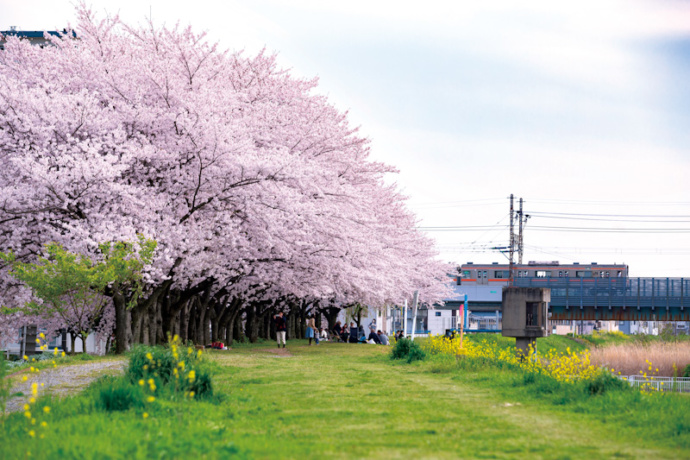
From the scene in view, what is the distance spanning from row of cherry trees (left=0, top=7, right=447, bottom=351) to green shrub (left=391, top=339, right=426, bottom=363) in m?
4.72

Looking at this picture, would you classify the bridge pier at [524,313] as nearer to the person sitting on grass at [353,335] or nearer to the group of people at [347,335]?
the group of people at [347,335]

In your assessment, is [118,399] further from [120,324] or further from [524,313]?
[524,313]

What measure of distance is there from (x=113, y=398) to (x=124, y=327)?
1380 centimetres

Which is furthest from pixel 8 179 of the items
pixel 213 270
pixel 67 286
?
pixel 213 270

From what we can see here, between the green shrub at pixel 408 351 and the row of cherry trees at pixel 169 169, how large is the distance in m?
4.72

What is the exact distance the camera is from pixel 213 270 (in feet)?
78.6

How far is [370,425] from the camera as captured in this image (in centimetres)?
820

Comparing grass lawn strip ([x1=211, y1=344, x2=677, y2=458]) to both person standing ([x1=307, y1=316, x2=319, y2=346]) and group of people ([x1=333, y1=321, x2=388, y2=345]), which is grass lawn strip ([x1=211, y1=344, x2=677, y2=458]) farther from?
group of people ([x1=333, y1=321, x2=388, y2=345])

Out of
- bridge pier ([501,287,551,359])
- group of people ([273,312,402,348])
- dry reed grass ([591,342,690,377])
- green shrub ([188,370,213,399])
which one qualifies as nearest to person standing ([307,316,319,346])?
group of people ([273,312,402,348])

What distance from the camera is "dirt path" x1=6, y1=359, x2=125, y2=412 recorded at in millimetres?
10430

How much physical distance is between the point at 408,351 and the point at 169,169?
8.72 metres

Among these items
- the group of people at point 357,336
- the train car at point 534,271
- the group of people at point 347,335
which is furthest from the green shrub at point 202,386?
the train car at point 534,271

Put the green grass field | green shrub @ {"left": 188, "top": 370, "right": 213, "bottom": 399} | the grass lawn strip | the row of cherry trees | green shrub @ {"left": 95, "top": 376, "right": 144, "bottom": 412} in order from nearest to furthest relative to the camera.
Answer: the green grass field, the grass lawn strip, green shrub @ {"left": 95, "top": 376, "right": 144, "bottom": 412}, green shrub @ {"left": 188, "top": 370, "right": 213, "bottom": 399}, the row of cherry trees

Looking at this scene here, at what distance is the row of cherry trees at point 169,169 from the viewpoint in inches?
812
